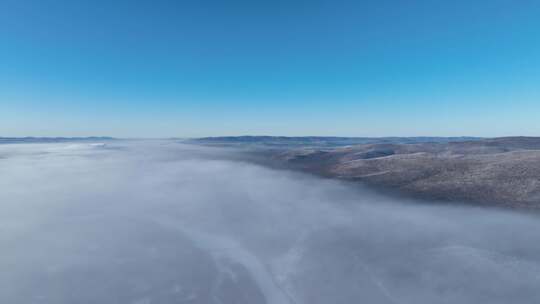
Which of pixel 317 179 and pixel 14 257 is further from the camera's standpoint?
pixel 317 179

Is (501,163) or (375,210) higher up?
(501,163)

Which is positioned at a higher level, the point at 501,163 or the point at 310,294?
the point at 501,163

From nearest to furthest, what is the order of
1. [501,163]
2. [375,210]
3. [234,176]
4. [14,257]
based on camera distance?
[14,257] → [375,210] → [501,163] → [234,176]

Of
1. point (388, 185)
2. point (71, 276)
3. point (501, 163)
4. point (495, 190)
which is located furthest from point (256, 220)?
point (501, 163)

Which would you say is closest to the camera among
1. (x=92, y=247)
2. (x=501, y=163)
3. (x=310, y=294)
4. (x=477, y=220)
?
(x=310, y=294)

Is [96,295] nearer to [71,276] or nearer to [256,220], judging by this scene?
[71,276]

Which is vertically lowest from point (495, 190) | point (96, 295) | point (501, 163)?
point (96, 295)

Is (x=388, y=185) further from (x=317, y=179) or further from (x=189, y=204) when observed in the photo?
(x=189, y=204)

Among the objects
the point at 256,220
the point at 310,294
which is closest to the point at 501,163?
the point at 256,220

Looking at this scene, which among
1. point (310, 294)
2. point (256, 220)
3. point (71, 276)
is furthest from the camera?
point (256, 220)
